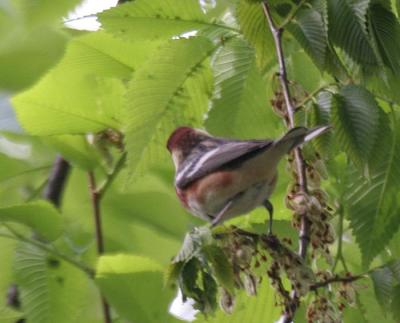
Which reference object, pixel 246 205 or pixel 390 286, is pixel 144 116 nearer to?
pixel 246 205

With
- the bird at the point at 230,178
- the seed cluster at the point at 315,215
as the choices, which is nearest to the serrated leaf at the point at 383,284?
the seed cluster at the point at 315,215

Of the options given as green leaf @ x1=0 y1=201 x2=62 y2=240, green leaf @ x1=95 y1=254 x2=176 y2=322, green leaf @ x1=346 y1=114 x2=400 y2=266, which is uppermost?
green leaf @ x1=346 y1=114 x2=400 y2=266

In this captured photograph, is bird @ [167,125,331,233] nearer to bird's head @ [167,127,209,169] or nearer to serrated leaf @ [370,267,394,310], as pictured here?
bird's head @ [167,127,209,169]

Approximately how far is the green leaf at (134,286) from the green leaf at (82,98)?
21.1 inches

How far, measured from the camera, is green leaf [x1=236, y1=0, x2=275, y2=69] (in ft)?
7.36

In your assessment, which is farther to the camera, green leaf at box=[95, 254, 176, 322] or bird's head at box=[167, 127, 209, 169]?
bird's head at box=[167, 127, 209, 169]

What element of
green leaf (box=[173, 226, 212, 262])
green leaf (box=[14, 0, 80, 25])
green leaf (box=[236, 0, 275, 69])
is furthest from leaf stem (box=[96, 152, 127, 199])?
green leaf (box=[14, 0, 80, 25])

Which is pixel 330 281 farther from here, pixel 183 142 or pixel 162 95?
pixel 183 142

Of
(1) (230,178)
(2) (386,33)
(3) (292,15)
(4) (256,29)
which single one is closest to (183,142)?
(1) (230,178)

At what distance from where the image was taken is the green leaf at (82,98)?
2.75m

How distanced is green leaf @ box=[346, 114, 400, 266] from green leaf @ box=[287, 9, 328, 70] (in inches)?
13.6

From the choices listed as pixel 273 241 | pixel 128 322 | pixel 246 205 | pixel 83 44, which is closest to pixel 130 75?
pixel 83 44

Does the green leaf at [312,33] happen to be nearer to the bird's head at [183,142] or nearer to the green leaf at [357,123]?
the green leaf at [357,123]

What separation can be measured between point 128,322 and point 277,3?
0.96 meters
